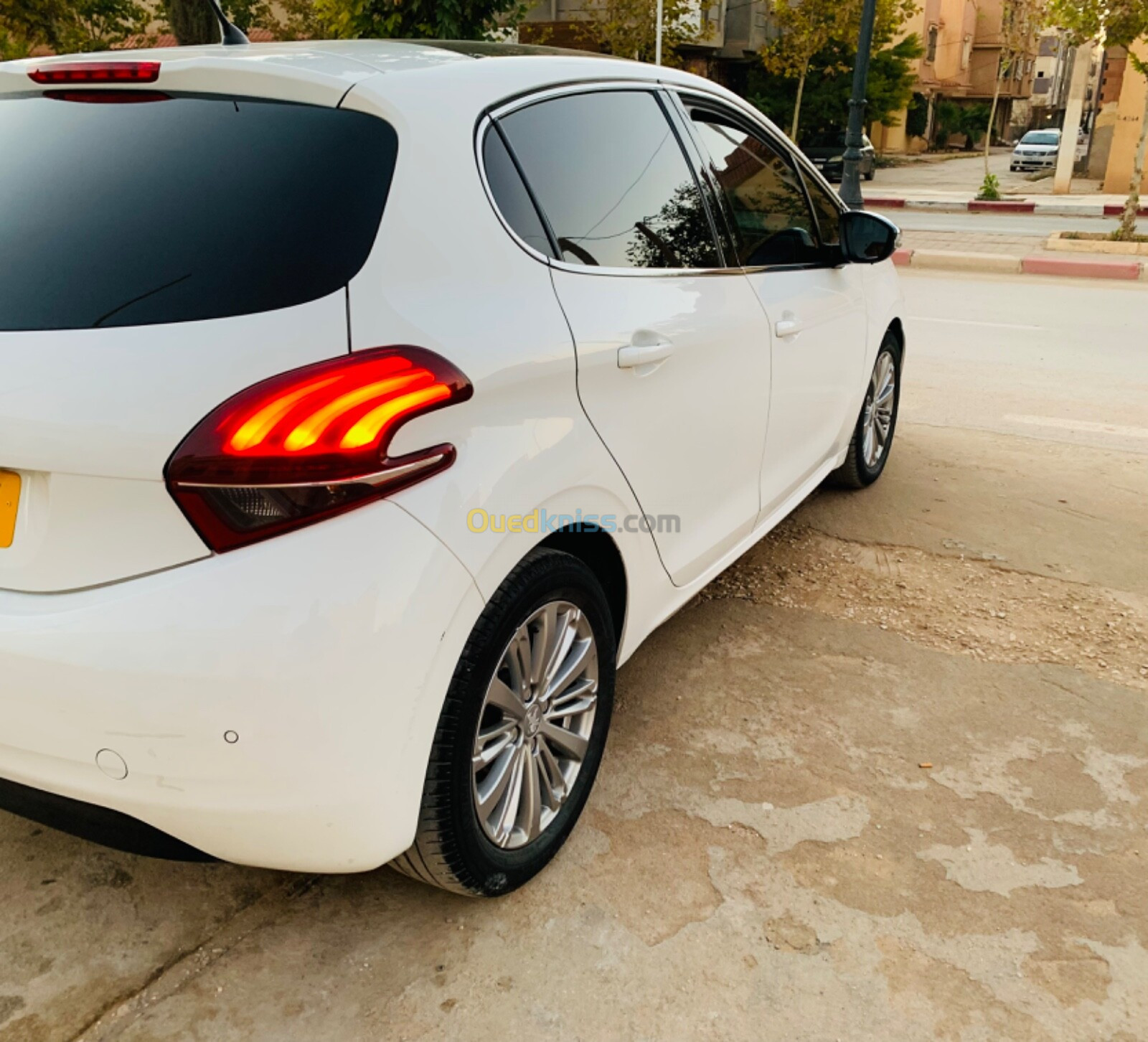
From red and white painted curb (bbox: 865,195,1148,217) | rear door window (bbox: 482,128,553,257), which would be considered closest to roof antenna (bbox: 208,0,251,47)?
Result: rear door window (bbox: 482,128,553,257)

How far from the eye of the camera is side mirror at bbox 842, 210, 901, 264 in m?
3.51

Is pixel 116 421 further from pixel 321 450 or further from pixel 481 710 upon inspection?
pixel 481 710

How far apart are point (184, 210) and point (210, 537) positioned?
1.94 feet

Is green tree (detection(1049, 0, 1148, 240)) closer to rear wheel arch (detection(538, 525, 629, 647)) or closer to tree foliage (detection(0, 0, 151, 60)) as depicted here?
tree foliage (detection(0, 0, 151, 60))

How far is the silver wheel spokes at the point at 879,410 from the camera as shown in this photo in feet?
14.4

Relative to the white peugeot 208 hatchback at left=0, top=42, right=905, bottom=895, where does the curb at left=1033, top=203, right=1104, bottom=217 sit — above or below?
below

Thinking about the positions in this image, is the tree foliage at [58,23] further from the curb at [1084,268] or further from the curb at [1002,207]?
the curb at [1002,207]

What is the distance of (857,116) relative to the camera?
15211 mm

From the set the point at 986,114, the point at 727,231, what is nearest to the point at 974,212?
the point at 727,231

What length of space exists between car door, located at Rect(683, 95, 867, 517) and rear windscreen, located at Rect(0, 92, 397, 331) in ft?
4.63

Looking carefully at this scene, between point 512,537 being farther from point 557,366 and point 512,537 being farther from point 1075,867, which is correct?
point 1075,867

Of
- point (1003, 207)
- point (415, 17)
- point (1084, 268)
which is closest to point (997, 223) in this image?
point (1003, 207)

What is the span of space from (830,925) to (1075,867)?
62cm

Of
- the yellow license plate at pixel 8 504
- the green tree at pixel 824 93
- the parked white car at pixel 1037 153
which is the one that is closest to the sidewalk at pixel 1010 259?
the yellow license plate at pixel 8 504
